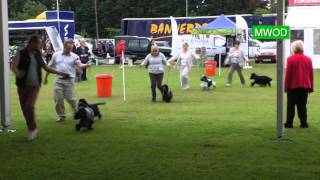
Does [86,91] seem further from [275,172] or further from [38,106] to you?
[275,172]

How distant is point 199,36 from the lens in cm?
3834

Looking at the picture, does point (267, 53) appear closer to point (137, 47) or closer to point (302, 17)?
point (302, 17)

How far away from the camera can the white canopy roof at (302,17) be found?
107ft

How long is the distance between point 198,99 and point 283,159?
31.3 ft

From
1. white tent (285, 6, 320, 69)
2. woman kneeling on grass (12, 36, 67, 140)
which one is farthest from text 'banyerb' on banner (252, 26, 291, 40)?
white tent (285, 6, 320, 69)

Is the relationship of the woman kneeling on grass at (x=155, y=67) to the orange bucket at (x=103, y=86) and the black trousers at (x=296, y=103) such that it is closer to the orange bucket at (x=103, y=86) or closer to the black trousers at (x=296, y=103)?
the orange bucket at (x=103, y=86)

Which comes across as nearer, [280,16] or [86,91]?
[280,16]

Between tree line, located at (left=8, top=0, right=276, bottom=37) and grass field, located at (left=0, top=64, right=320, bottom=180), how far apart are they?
6672cm

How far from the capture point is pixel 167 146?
31.3ft

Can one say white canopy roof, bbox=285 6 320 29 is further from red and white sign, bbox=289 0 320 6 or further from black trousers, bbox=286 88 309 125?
black trousers, bbox=286 88 309 125

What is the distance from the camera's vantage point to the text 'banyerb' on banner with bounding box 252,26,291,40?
9594 millimetres

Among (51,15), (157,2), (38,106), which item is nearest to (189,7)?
(157,2)

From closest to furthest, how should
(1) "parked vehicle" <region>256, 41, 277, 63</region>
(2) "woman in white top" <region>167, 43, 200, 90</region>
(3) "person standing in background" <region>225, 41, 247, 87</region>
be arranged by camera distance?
(2) "woman in white top" <region>167, 43, 200, 90</region>
(3) "person standing in background" <region>225, 41, 247, 87</region>
(1) "parked vehicle" <region>256, 41, 277, 63</region>

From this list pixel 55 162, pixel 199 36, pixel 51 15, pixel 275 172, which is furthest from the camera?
pixel 51 15
